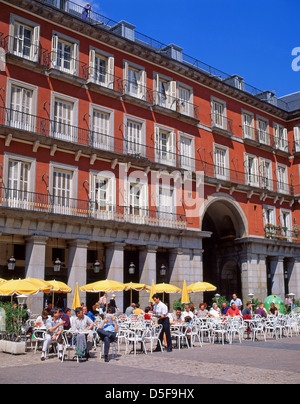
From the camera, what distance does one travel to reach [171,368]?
11.0m

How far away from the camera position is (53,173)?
23672 millimetres

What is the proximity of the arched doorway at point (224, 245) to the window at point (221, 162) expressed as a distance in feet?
5.97

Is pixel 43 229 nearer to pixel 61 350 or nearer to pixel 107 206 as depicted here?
pixel 107 206

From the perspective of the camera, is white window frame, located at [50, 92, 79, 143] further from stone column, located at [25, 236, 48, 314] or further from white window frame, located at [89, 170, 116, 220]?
stone column, located at [25, 236, 48, 314]

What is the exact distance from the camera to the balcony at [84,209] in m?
21.7

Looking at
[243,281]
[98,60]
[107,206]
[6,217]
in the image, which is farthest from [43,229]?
[243,281]

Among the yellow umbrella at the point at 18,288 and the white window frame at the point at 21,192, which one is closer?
the yellow umbrella at the point at 18,288

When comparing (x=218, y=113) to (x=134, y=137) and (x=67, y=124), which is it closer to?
(x=134, y=137)

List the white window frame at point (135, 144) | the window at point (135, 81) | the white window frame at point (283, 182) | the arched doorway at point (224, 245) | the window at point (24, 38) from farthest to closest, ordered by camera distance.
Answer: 1. the white window frame at point (283, 182)
2. the arched doorway at point (224, 245)
3. the window at point (135, 81)
4. the white window frame at point (135, 144)
5. the window at point (24, 38)

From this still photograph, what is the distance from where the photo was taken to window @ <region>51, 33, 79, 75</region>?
24.4 m

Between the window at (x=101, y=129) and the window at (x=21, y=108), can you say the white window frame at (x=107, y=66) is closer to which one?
the window at (x=101, y=129)

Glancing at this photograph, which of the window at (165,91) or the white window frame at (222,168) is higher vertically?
the window at (165,91)

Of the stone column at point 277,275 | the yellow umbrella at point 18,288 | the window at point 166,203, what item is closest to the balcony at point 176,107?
the window at point 166,203

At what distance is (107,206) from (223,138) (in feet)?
41.4
